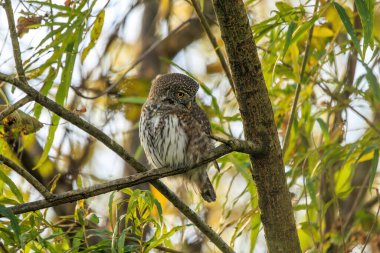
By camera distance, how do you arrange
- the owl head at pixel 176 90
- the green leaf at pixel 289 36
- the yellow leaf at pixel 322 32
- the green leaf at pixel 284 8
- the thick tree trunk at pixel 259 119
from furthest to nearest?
the yellow leaf at pixel 322 32 → the owl head at pixel 176 90 → the green leaf at pixel 284 8 → the green leaf at pixel 289 36 → the thick tree trunk at pixel 259 119

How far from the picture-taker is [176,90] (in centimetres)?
418

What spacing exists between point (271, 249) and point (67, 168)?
2.12 m

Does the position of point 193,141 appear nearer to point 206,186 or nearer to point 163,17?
point 206,186

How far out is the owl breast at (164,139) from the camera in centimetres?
386

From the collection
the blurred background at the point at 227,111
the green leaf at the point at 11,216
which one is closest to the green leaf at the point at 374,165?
the blurred background at the point at 227,111

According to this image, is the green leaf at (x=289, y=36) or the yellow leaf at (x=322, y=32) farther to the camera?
the yellow leaf at (x=322, y=32)

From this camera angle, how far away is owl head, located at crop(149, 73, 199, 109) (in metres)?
4.13

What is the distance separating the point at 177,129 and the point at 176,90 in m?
0.34

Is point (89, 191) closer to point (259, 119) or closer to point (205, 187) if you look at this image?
point (259, 119)

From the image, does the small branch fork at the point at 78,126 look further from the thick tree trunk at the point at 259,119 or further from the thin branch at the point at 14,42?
the thick tree trunk at the point at 259,119

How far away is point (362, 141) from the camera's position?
3.94 m

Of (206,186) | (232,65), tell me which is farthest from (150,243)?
(206,186)

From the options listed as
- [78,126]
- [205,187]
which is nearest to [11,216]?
[78,126]

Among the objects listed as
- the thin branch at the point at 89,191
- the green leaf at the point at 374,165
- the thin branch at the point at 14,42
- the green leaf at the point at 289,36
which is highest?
the green leaf at the point at 289,36
